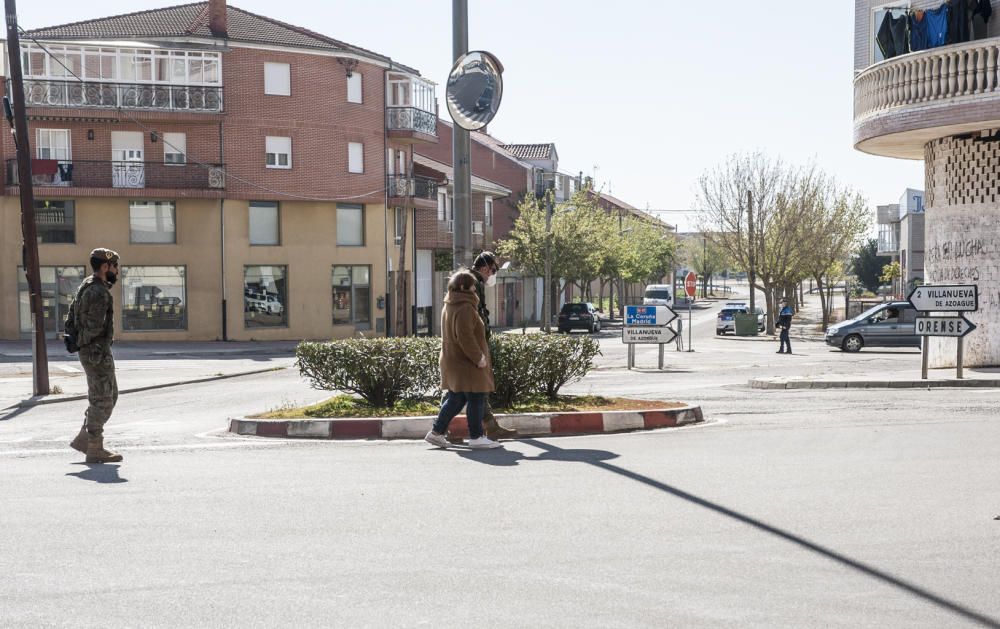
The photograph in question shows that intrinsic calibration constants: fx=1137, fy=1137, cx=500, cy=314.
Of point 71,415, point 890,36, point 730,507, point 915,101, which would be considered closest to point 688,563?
point 730,507

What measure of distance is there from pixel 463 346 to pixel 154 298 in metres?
32.9

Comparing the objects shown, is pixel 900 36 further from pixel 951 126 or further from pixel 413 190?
pixel 413 190

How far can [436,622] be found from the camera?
15.7 feet

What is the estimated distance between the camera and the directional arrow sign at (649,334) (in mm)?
25297

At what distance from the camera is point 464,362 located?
389 inches

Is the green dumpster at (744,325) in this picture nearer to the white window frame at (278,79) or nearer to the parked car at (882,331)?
the parked car at (882,331)

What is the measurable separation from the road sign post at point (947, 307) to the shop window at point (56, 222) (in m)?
30.2

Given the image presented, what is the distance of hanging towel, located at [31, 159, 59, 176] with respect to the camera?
127ft

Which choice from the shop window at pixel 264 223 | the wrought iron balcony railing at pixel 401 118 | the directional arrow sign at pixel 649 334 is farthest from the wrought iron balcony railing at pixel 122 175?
the directional arrow sign at pixel 649 334

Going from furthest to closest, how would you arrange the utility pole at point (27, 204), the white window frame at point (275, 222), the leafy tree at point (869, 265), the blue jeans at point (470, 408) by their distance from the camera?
the leafy tree at point (869, 265) < the white window frame at point (275, 222) < the utility pole at point (27, 204) < the blue jeans at point (470, 408)

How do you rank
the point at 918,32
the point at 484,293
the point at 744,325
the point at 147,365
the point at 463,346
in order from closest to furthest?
the point at 463,346 → the point at 484,293 → the point at 918,32 → the point at 147,365 → the point at 744,325

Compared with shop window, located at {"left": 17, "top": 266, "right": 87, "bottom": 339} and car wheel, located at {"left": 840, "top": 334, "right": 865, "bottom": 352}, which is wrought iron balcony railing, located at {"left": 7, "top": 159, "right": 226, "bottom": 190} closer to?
shop window, located at {"left": 17, "top": 266, "right": 87, "bottom": 339}

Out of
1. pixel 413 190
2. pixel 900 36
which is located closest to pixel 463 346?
pixel 900 36

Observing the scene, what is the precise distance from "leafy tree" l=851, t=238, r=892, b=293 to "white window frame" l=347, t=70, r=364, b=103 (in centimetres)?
6880
